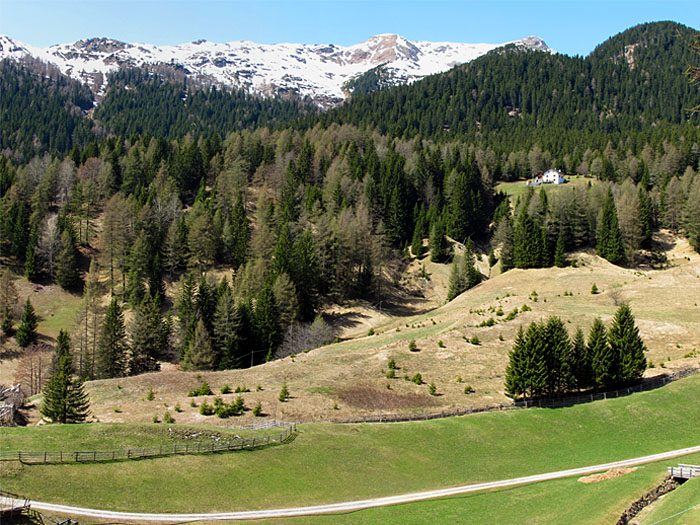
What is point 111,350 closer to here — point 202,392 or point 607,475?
point 202,392

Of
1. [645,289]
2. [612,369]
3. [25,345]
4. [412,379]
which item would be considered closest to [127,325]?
[25,345]

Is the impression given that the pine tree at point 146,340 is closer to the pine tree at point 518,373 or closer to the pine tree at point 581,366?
the pine tree at point 518,373

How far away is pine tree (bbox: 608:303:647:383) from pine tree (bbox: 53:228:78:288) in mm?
101973

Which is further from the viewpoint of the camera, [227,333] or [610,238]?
[610,238]

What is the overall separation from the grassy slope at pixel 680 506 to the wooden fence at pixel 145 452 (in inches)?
914

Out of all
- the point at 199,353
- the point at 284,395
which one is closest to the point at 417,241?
the point at 199,353

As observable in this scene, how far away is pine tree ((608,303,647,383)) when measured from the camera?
2066 inches

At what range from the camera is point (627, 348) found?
53250 mm

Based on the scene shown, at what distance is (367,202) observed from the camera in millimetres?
134875

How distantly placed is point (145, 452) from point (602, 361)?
137 ft

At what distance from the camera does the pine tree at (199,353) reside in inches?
2950

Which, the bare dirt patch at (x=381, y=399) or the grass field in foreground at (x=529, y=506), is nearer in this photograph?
the grass field in foreground at (x=529, y=506)

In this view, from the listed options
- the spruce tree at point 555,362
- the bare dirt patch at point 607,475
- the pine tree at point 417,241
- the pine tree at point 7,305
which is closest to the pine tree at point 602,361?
the spruce tree at point 555,362

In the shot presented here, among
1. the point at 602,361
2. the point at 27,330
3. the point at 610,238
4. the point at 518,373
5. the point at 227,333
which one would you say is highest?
the point at 610,238
